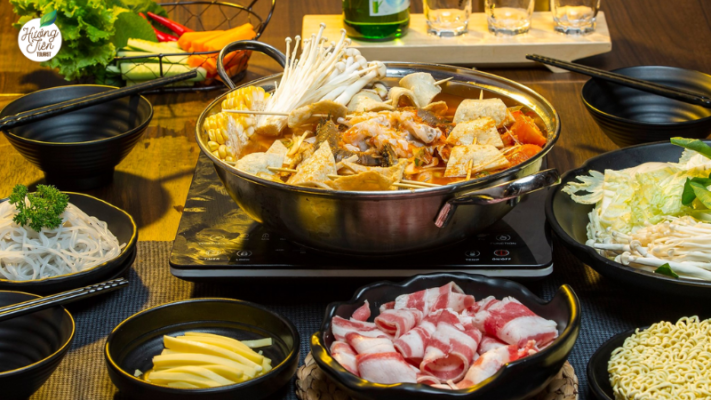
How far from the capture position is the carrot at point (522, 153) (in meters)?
1.58

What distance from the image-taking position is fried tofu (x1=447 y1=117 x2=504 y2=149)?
1.63 meters

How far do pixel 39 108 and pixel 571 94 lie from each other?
1775 mm

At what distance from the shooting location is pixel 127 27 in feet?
8.82

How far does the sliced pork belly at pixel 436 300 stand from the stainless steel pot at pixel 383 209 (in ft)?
0.41

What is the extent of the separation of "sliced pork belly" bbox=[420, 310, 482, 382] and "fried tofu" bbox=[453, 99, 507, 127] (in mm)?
683

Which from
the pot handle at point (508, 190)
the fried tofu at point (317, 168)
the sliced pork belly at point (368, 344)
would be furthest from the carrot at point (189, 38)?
the sliced pork belly at point (368, 344)

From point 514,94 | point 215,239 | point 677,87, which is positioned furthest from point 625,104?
point 215,239

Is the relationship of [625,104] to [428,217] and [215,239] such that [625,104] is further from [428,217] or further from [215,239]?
[215,239]

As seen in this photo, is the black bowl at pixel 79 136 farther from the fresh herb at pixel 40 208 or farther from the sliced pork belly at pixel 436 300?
the sliced pork belly at pixel 436 300

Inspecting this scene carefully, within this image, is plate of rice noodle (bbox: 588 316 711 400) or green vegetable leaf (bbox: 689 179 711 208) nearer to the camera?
plate of rice noodle (bbox: 588 316 711 400)

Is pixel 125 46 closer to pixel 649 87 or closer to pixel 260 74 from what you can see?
pixel 260 74

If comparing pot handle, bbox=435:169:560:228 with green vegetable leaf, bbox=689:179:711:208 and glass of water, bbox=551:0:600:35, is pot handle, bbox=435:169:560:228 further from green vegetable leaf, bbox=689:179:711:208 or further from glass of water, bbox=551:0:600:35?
glass of water, bbox=551:0:600:35

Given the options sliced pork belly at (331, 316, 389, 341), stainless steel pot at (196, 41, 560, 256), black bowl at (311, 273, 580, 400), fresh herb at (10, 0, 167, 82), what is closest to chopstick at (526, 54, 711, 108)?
stainless steel pot at (196, 41, 560, 256)

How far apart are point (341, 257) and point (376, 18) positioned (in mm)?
1445
